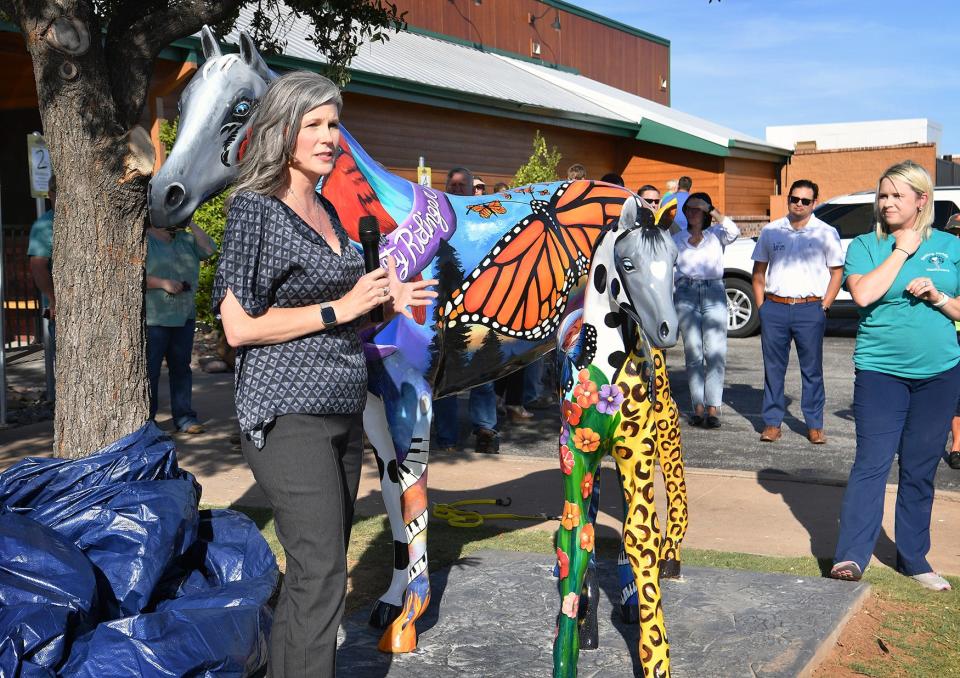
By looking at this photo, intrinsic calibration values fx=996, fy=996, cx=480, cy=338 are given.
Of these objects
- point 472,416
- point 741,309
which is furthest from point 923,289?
point 741,309

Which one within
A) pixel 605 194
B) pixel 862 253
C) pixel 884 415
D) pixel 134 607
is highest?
pixel 605 194

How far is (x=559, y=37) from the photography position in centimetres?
2759

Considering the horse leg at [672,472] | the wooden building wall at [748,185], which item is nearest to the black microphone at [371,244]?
the horse leg at [672,472]

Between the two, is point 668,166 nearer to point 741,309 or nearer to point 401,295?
Result: point 741,309

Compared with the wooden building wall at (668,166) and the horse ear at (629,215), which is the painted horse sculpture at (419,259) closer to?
the horse ear at (629,215)

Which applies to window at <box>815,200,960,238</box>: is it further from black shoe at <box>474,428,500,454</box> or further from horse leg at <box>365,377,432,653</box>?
horse leg at <box>365,377,432,653</box>

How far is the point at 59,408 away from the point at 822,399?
598 cm

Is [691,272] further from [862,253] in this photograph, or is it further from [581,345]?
[581,345]

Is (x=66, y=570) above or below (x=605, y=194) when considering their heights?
below

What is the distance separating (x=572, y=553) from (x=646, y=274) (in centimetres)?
105

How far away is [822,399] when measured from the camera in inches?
328

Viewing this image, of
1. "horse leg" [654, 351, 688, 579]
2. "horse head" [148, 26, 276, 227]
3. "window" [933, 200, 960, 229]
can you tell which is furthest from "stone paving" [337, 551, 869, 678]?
"window" [933, 200, 960, 229]

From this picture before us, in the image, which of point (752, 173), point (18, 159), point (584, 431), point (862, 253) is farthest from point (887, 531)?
point (752, 173)

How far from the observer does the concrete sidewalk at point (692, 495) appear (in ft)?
18.7
